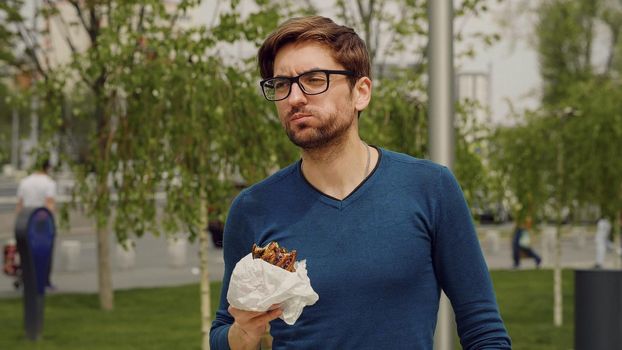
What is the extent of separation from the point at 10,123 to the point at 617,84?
7963 cm

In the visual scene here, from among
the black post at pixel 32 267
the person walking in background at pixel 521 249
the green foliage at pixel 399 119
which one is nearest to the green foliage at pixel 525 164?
the green foliage at pixel 399 119

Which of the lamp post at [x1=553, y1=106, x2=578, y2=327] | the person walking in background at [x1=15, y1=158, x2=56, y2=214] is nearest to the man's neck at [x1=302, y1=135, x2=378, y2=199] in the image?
the lamp post at [x1=553, y1=106, x2=578, y2=327]

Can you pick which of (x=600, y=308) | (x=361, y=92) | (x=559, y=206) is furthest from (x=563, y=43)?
(x=361, y=92)

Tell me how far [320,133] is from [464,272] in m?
0.43

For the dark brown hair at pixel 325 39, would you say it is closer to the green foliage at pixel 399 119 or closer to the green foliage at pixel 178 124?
the green foliage at pixel 178 124

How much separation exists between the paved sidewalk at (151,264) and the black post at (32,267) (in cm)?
201

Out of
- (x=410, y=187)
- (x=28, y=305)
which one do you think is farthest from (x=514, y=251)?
(x=410, y=187)

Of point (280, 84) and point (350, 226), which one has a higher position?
point (280, 84)

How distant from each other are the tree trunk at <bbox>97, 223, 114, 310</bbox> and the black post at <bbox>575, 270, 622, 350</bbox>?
27.3 feet

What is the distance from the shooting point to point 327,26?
8.46 ft

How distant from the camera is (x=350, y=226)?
8.36 ft

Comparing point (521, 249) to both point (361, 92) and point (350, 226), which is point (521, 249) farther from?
point (350, 226)

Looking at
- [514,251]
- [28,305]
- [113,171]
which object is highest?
[113,171]

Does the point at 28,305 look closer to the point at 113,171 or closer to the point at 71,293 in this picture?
the point at 113,171
